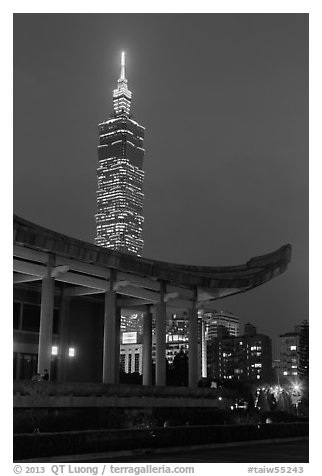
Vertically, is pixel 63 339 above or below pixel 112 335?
below

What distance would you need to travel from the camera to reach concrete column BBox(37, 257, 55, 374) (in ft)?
94.4

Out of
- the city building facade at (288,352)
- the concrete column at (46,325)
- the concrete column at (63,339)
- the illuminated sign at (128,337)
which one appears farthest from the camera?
the city building facade at (288,352)

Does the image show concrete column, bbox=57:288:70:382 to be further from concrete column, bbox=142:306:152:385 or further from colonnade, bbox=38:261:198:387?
concrete column, bbox=142:306:152:385

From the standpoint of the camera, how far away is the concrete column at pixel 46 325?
1133 inches

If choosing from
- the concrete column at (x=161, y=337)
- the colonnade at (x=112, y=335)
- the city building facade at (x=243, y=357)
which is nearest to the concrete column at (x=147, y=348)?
the colonnade at (x=112, y=335)

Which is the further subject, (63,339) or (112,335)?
(63,339)

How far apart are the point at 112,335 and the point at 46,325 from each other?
482 cm

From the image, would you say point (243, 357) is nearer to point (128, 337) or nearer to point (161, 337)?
point (128, 337)

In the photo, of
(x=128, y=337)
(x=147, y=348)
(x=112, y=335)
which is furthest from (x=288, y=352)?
(x=112, y=335)

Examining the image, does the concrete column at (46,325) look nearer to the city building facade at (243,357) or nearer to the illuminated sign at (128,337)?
the illuminated sign at (128,337)

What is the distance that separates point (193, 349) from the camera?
38531mm

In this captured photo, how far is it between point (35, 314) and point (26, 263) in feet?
20.9
